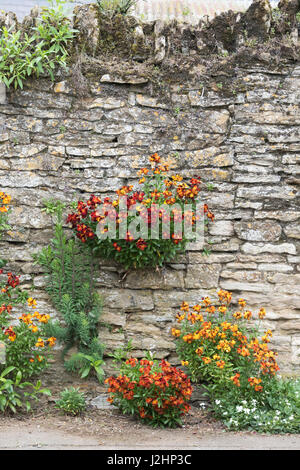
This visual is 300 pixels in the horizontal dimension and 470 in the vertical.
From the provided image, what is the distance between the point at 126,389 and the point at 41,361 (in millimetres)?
760

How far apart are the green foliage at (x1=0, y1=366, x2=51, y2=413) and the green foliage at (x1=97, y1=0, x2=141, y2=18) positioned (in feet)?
11.3

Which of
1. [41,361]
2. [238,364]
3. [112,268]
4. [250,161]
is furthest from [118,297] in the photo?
[250,161]

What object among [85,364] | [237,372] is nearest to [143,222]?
[85,364]

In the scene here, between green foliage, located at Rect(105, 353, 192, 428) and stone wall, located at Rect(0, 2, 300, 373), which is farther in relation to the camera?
stone wall, located at Rect(0, 2, 300, 373)

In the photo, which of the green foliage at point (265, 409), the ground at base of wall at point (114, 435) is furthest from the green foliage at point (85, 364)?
the green foliage at point (265, 409)

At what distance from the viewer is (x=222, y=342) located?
3.96 meters

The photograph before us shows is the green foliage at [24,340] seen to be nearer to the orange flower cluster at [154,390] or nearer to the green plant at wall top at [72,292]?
the green plant at wall top at [72,292]

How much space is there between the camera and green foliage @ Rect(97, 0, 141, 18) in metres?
4.99

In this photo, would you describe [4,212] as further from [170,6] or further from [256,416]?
[170,6]

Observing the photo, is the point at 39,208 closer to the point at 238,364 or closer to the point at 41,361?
the point at 41,361

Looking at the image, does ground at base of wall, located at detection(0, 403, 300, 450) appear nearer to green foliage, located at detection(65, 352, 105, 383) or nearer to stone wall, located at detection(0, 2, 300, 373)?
green foliage, located at detection(65, 352, 105, 383)

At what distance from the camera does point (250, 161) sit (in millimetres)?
4723

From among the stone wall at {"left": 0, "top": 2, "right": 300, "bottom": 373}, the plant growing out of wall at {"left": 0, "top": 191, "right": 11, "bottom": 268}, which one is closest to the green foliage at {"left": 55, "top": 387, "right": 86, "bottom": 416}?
the stone wall at {"left": 0, "top": 2, "right": 300, "bottom": 373}

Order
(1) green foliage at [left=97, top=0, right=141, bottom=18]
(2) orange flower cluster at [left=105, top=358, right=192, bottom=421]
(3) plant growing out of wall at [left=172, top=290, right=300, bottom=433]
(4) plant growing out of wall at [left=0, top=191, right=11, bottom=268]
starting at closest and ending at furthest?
(2) orange flower cluster at [left=105, top=358, right=192, bottom=421]
(3) plant growing out of wall at [left=172, top=290, right=300, bottom=433]
(4) plant growing out of wall at [left=0, top=191, right=11, bottom=268]
(1) green foliage at [left=97, top=0, right=141, bottom=18]
